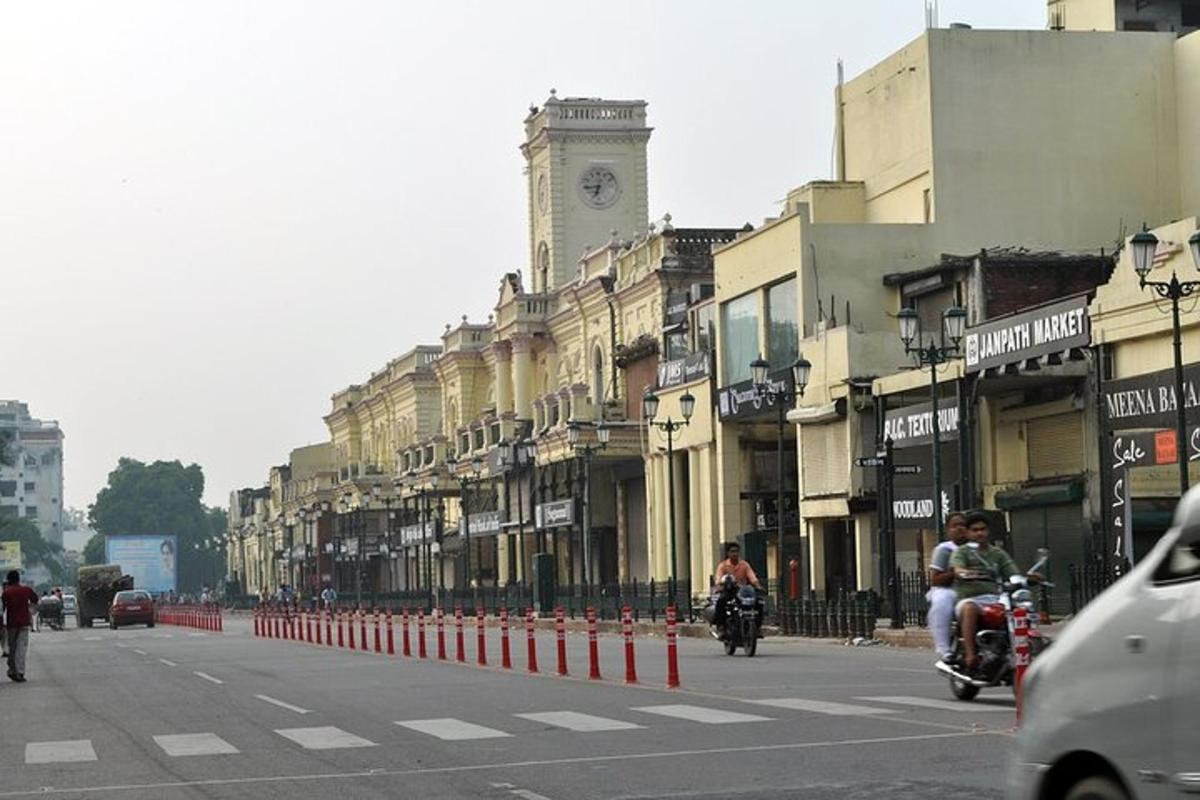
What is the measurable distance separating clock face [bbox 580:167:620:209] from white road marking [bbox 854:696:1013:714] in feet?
242

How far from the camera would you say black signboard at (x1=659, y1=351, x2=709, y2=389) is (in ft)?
211

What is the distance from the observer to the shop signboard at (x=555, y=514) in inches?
2995

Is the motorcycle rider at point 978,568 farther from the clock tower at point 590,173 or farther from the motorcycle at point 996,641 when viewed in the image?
the clock tower at point 590,173

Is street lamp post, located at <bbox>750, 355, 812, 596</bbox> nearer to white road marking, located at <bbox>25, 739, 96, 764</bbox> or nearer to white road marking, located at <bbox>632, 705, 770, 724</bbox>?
white road marking, located at <bbox>632, 705, 770, 724</bbox>

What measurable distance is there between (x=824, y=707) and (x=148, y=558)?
158048mm

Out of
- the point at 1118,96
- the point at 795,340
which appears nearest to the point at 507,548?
the point at 795,340

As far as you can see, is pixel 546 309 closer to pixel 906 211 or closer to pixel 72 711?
pixel 906 211

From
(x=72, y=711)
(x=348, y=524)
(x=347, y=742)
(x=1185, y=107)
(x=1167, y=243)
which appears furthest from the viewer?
(x=348, y=524)

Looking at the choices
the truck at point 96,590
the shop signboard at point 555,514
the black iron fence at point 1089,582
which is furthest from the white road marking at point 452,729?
the truck at point 96,590

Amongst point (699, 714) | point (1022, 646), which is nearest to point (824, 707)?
point (699, 714)

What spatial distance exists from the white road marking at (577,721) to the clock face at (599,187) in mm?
74355

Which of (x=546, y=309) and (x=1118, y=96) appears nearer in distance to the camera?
(x=1118, y=96)

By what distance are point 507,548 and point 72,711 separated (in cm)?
6682

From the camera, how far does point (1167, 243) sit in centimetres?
4000
